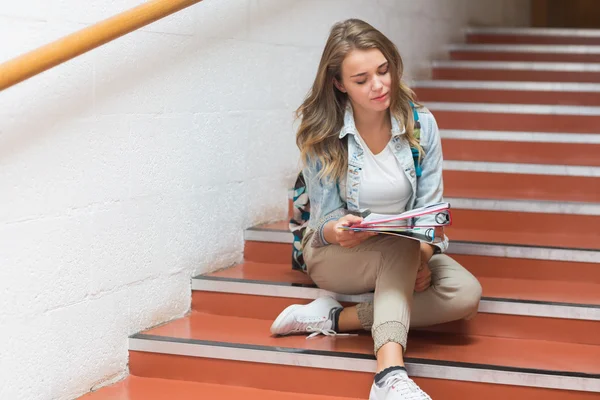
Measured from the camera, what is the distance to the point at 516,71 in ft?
14.1

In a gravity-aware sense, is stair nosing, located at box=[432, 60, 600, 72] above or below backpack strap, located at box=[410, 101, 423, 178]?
above

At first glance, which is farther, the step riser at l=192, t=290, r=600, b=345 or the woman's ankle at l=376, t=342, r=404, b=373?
the step riser at l=192, t=290, r=600, b=345

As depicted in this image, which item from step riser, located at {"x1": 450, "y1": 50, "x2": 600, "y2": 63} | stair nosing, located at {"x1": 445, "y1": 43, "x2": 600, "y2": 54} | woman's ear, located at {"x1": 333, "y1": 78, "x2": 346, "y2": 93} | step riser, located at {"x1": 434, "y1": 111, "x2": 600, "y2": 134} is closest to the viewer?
woman's ear, located at {"x1": 333, "y1": 78, "x2": 346, "y2": 93}

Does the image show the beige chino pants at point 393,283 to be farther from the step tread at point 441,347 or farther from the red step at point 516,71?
the red step at point 516,71

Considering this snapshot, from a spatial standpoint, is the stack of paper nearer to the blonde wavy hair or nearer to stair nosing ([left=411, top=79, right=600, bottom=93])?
the blonde wavy hair

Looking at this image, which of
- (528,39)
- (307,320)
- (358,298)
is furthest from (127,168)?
(528,39)

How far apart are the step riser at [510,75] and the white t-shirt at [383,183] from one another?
6.71 ft

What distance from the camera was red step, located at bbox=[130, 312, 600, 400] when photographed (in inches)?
84.3

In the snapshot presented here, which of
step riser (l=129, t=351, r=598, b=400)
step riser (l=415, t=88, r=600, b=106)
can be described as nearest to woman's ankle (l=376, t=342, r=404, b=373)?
step riser (l=129, t=351, r=598, b=400)

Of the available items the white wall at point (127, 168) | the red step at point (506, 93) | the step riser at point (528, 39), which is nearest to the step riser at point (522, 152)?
the red step at point (506, 93)

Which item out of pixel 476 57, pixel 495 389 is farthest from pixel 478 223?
pixel 476 57

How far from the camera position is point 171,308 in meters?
2.62

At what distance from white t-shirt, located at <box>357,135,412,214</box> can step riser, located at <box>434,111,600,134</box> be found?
4.46ft

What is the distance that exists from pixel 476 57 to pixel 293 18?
1799mm
